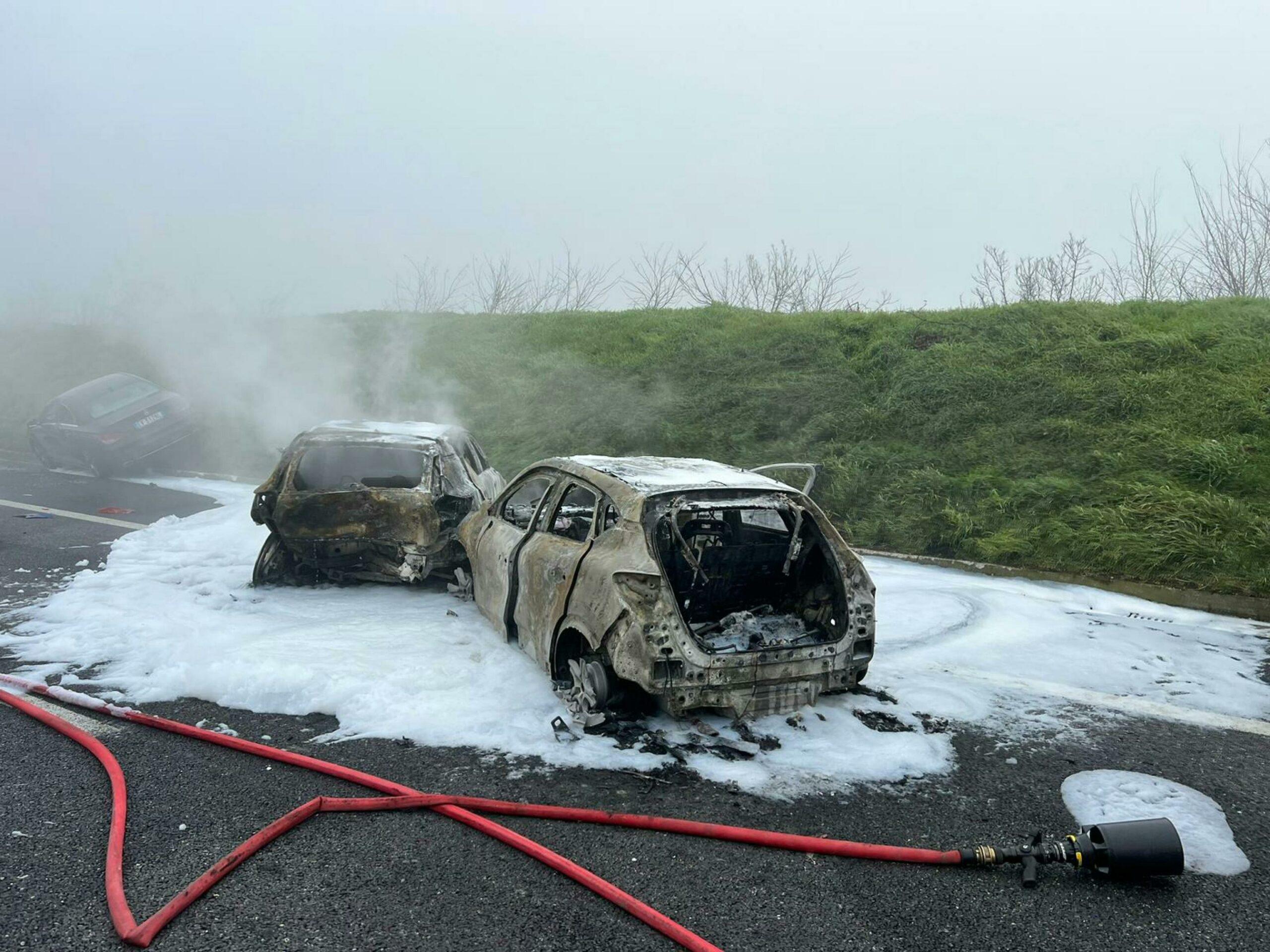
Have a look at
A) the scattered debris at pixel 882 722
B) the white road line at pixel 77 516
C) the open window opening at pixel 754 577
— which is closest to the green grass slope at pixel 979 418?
the scattered debris at pixel 882 722

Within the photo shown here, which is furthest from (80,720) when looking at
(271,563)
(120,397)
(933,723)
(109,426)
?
(120,397)

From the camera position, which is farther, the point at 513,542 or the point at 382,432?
the point at 382,432

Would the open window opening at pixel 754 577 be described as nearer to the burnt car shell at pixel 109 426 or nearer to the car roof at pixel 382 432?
the car roof at pixel 382 432

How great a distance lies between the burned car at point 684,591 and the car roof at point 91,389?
1315 centimetres

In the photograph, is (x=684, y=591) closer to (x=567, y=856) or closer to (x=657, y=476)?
(x=657, y=476)

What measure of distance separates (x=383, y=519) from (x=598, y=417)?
805 cm

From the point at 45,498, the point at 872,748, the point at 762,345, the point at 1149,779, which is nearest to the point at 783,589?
the point at 872,748

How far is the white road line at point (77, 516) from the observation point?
10867mm

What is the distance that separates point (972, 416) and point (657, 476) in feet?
25.8

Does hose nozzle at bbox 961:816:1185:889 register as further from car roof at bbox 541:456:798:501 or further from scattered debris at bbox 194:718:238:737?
scattered debris at bbox 194:718:238:737

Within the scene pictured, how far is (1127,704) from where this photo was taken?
5.33m

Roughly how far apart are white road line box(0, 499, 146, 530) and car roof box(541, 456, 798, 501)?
7.34 m

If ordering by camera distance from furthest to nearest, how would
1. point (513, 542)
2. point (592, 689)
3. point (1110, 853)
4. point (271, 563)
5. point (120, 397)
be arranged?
point (120, 397) → point (271, 563) → point (513, 542) → point (592, 689) → point (1110, 853)

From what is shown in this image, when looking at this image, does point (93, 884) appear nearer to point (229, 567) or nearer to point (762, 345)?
point (229, 567)
